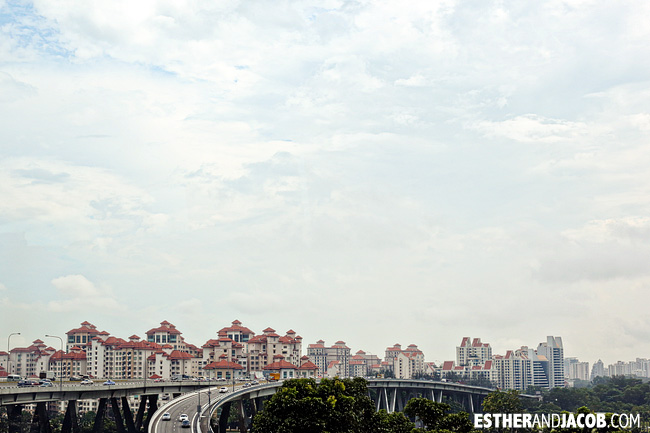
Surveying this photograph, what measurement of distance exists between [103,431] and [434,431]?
87.6 meters

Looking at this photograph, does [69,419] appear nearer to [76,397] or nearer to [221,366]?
[76,397]

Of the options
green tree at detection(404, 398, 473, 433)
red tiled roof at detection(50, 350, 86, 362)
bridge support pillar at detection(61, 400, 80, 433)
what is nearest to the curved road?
bridge support pillar at detection(61, 400, 80, 433)

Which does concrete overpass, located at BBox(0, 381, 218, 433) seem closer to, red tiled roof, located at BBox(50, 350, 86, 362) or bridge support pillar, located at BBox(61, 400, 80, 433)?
bridge support pillar, located at BBox(61, 400, 80, 433)

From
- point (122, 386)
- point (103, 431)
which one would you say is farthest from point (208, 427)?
point (103, 431)

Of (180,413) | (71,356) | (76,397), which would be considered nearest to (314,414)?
(180,413)

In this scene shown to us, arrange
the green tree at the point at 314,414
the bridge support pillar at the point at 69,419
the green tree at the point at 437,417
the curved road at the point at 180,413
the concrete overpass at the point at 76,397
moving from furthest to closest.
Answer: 1. the bridge support pillar at the point at 69,419
2. the concrete overpass at the point at 76,397
3. the curved road at the point at 180,413
4. the green tree at the point at 314,414
5. the green tree at the point at 437,417

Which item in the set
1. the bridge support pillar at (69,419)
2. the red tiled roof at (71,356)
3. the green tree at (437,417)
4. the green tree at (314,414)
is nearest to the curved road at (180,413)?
the bridge support pillar at (69,419)

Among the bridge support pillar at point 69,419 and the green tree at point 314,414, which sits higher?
the green tree at point 314,414

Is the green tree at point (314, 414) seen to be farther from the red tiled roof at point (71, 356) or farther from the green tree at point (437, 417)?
the red tiled roof at point (71, 356)

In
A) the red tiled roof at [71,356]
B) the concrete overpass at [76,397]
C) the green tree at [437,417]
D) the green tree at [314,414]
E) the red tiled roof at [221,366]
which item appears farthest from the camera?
the red tiled roof at [71,356]

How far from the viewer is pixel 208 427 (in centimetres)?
7531

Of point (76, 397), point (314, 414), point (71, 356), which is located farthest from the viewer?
point (71, 356)

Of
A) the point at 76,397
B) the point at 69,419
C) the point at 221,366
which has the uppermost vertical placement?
the point at 76,397

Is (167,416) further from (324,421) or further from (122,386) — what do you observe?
(324,421)
